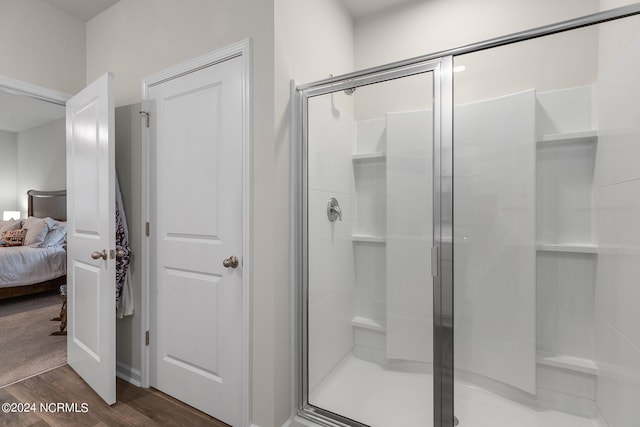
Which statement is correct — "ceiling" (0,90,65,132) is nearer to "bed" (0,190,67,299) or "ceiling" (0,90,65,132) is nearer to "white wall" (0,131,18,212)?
"white wall" (0,131,18,212)

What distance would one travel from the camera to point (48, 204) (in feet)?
14.4

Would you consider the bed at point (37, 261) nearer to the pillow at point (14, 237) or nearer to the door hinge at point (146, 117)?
the pillow at point (14, 237)

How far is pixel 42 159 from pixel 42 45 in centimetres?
307

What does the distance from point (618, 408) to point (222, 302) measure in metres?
1.88

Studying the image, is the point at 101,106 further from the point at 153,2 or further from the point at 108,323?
the point at 108,323

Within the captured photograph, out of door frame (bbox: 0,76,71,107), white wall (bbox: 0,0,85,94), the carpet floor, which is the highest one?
white wall (bbox: 0,0,85,94)

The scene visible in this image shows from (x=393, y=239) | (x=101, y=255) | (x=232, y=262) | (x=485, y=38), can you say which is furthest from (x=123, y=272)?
(x=485, y=38)

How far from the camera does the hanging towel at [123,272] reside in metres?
1.97

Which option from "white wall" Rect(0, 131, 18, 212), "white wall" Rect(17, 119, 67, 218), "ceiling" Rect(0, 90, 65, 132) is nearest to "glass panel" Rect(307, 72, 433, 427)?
"ceiling" Rect(0, 90, 65, 132)

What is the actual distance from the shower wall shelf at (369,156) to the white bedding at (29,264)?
4.43 m

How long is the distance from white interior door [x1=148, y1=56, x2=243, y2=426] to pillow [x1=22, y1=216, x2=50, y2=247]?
11.0 ft

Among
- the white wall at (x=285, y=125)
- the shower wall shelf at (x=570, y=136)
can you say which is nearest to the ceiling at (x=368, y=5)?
the white wall at (x=285, y=125)

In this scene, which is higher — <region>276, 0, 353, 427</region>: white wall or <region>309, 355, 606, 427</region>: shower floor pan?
<region>276, 0, 353, 427</region>: white wall

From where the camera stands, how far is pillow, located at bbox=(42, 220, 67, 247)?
4101 mm
